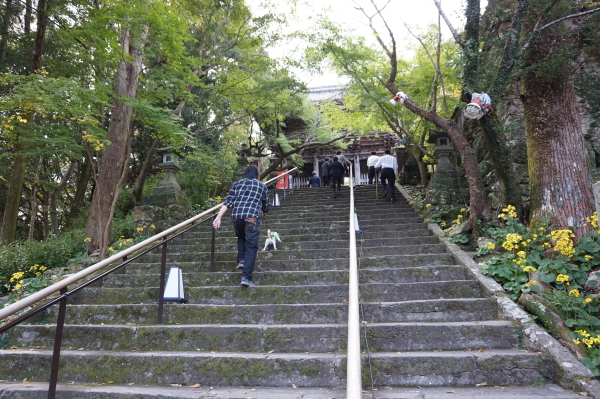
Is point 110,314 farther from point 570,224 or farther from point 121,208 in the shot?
point 121,208

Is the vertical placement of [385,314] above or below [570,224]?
below

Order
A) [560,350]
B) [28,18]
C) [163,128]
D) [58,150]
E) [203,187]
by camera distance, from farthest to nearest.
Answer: [203,187] → [28,18] → [58,150] → [163,128] → [560,350]

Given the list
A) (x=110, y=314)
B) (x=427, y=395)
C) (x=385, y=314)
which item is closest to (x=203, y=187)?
(x=110, y=314)

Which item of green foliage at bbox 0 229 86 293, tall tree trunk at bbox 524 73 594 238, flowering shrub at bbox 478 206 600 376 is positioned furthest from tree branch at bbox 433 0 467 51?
green foliage at bbox 0 229 86 293

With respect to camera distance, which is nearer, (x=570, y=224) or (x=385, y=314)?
(x=385, y=314)

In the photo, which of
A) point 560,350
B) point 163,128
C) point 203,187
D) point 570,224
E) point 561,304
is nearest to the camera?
point 560,350

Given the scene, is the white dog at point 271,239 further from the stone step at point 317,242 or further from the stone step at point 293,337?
the stone step at point 293,337

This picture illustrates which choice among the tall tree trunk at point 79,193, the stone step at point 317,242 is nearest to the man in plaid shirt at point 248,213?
the stone step at point 317,242

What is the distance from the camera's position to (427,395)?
8.16 feet

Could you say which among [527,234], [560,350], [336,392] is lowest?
[336,392]

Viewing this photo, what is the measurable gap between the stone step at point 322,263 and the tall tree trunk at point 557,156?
1419mm

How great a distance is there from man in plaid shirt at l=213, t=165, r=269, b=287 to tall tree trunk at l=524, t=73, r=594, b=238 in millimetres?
3551

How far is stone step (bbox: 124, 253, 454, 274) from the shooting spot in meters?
4.84

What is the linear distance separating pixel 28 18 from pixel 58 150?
4.64 m
